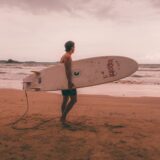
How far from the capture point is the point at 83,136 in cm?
484

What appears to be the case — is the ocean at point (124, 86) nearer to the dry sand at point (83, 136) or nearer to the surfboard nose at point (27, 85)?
the dry sand at point (83, 136)

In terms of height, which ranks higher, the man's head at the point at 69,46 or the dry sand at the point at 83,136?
the man's head at the point at 69,46

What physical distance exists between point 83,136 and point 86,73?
1.70 meters

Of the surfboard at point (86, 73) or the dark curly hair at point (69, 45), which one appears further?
the surfboard at point (86, 73)

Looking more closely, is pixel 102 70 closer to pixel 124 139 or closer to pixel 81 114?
pixel 81 114

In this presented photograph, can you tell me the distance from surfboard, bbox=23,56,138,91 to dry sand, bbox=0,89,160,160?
787 millimetres

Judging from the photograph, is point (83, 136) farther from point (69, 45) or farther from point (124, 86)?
point (124, 86)

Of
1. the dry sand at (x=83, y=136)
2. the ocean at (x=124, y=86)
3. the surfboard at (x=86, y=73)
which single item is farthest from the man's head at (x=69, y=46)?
the ocean at (x=124, y=86)

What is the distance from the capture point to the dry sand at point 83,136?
4008 mm

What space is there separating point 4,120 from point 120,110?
296 cm

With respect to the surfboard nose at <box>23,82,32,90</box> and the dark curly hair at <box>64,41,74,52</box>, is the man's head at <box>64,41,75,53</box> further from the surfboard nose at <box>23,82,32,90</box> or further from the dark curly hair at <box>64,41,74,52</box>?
the surfboard nose at <box>23,82,32,90</box>

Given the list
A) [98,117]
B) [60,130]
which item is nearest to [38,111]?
[98,117]

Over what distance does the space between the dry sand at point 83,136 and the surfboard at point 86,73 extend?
79cm

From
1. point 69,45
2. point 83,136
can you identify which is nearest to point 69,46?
point 69,45
